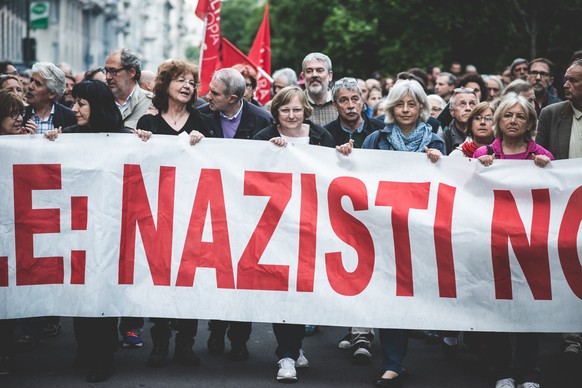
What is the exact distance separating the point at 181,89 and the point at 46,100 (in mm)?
1593

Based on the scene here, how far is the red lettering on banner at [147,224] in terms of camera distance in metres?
6.36

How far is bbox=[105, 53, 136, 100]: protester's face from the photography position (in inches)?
310

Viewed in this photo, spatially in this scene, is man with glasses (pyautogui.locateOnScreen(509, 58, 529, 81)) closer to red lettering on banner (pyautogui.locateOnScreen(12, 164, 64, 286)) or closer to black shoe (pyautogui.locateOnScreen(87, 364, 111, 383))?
red lettering on banner (pyautogui.locateOnScreen(12, 164, 64, 286))

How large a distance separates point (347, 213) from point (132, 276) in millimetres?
1507

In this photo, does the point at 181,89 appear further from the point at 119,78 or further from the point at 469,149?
the point at 469,149

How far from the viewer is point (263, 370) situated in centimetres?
657

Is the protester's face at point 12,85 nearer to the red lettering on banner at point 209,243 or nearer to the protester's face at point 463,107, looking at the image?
the red lettering on banner at point 209,243

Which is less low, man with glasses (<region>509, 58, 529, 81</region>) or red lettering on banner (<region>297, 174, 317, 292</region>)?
man with glasses (<region>509, 58, 529, 81</region>)

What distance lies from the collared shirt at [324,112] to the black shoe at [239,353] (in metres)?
2.66

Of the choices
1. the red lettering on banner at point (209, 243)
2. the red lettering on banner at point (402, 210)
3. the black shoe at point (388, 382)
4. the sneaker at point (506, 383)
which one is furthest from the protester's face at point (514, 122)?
the red lettering on banner at point (209, 243)

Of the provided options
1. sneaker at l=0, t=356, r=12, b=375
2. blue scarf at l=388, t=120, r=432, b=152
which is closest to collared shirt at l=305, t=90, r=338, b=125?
blue scarf at l=388, t=120, r=432, b=152

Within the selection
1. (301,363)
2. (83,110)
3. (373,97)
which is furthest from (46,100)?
(373,97)

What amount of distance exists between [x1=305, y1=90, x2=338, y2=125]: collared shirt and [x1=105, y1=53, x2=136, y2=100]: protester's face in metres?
1.73

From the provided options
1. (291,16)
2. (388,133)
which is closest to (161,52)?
(291,16)
